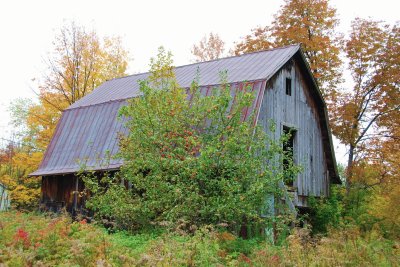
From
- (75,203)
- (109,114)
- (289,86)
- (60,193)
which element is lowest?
(75,203)

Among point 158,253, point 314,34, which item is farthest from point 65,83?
point 158,253

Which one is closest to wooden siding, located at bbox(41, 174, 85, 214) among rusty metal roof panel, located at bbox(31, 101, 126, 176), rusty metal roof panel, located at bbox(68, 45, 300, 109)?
rusty metal roof panel, located at bbox(31, 101, 126, 176)

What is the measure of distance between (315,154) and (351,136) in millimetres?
3070

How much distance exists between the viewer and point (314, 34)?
24.0 metres

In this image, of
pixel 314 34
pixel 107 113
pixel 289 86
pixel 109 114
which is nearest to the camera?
pixel 289 86

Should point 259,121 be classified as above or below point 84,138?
above

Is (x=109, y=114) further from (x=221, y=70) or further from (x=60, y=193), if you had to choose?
(x=221, y=70)

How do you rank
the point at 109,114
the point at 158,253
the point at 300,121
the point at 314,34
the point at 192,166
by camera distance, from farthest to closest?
the point at 314,34 → the point at 109,114 → the point at 300,121 → the point at 192,166 → the point at 158,253

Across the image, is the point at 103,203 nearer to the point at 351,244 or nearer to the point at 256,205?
the point at 256,205

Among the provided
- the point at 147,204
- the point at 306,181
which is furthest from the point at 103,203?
the point at 306,181

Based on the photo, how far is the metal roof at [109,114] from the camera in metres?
16.9

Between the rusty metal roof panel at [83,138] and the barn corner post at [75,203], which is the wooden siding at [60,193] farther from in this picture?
the rusty metal roof panel at [83,138]

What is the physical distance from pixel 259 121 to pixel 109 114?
6022 millimetres

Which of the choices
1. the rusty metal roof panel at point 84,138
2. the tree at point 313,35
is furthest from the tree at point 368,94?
the rusty metal roof panel at point 84,138
